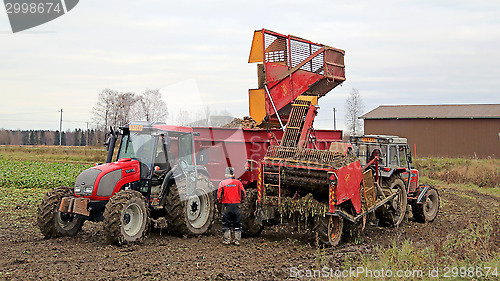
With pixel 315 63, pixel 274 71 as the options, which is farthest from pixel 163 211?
pixel 315 63

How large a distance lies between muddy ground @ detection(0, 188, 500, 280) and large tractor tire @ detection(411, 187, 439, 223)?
1498 mm

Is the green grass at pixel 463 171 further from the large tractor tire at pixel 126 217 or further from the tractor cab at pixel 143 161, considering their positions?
the large tractor tire at pixel 126 217

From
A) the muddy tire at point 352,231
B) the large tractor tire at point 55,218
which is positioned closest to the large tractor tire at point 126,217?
the large tractor tire at point 55,218

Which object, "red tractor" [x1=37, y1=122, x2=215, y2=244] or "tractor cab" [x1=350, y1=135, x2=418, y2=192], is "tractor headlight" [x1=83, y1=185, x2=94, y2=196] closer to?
"red tractor" [x1=37, y1=122, x2=215, y2=244]

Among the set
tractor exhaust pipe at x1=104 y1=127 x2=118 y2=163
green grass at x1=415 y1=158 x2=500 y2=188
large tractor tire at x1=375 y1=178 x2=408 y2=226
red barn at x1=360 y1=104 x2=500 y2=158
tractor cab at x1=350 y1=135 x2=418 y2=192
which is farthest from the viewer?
red barn at x1=360 y1=104 x2=500 y2=158

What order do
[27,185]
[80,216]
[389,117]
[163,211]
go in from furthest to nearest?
[389,117] < [27,185] < [163,211] < [80,216]

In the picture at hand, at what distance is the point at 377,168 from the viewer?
11.9m

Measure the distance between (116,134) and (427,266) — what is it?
22.2ft

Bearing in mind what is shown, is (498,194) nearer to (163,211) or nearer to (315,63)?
(315,63)

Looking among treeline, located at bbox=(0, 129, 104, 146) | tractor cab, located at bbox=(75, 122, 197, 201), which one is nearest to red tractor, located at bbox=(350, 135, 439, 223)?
tractor cab, located at bbox=(75, 122, 197, 201)

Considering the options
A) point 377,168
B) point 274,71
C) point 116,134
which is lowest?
point 377,168

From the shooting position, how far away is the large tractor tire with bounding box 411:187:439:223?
1360 cm

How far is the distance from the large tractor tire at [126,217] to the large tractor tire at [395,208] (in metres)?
6.11

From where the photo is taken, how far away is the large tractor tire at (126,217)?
8.71m
